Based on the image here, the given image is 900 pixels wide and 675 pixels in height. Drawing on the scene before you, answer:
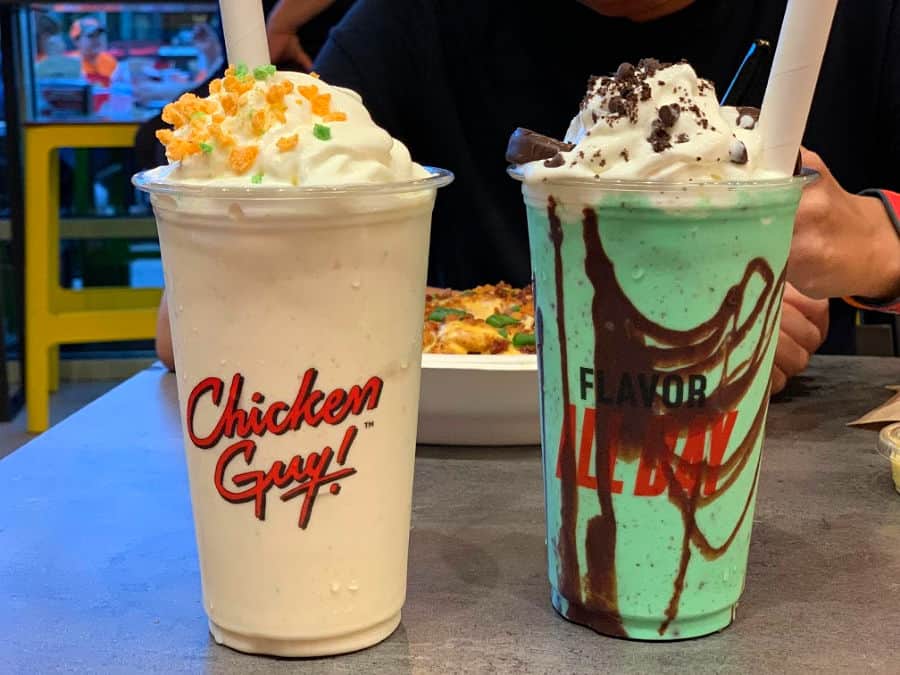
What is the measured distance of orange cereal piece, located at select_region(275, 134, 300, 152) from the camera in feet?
2.27

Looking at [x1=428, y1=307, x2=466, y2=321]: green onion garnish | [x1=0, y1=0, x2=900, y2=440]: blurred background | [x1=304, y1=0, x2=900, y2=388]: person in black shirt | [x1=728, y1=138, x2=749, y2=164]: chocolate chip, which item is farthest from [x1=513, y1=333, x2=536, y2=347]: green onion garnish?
[x1=0, y1=0, x2=900, y2=440]: blurred background

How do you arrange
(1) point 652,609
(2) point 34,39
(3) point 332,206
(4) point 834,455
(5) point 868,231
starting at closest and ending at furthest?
(3) point 332,206 < (1) point 652,609 < (4) point 834,455 < (5) point 868,231 < (2) point 34,39

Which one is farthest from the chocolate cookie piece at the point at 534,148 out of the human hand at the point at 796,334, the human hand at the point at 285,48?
the human hand at the point at 285,48

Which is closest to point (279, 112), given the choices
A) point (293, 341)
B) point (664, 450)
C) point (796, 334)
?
point (293, 341)

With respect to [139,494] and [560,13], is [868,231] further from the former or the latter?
[139,494]

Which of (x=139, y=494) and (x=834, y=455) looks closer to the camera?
(x=139, y=494)

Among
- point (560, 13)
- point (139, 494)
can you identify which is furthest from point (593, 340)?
point (560, 13)

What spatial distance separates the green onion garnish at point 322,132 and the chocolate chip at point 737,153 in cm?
28

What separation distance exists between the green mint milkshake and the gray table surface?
A: 52 mm

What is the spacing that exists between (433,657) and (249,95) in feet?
1.40

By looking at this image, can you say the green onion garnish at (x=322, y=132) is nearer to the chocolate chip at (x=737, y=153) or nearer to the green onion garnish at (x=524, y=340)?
the chocolate chip at (x=737, y=153)

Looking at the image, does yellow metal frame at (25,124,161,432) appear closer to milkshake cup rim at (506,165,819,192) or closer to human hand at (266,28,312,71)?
human hand at (266,28,312,71)

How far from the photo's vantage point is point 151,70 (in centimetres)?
429

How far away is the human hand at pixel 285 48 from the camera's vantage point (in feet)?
8.53
